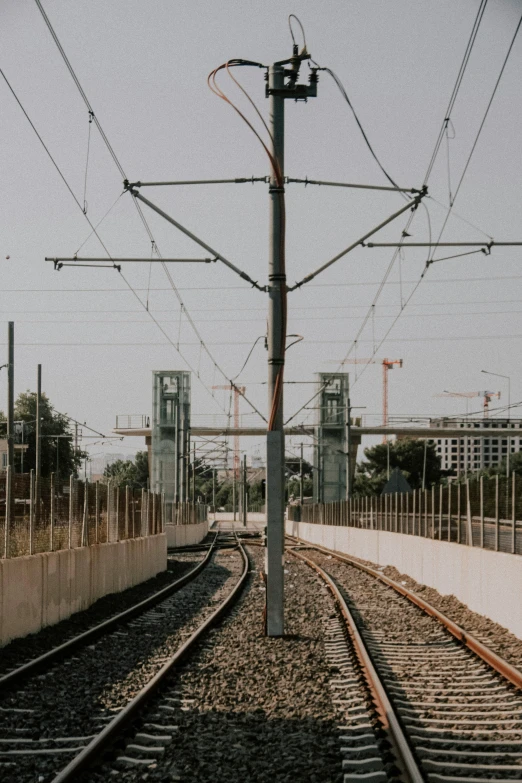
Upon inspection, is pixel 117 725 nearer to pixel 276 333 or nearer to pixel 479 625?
pixel 276 333

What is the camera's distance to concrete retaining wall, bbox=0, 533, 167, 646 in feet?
53.5

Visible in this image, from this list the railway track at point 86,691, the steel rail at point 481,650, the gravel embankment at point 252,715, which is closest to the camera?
the gravel embankment at point 252,715

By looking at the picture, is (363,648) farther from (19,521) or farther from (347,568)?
(347,568)

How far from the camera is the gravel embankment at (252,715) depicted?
27.2ft

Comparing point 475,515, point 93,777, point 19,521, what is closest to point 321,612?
point 475,515

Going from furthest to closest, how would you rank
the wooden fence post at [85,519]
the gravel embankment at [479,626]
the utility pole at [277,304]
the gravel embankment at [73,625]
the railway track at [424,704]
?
the wooden fence post at [85,519], the utility pole at [277,304], the gravel embankment at [479,626], the gravel embankment at [73,625], the railway track at [424,704]

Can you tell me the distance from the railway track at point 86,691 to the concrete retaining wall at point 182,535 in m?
40.0

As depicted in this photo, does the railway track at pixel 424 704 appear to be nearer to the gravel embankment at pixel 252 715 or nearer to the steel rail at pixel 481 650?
the steel rail at pixel 481 650

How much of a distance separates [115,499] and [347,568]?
13.6 meters

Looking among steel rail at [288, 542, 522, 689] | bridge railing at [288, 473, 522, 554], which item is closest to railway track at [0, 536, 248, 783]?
steel rail at [288, 542, 522, 689]

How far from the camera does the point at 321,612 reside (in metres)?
22.1

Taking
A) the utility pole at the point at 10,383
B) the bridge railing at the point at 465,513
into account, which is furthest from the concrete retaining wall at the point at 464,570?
the utility pole at the point at 10,383

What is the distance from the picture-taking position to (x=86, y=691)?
12.0m

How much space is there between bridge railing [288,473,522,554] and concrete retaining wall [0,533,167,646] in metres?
7.68
